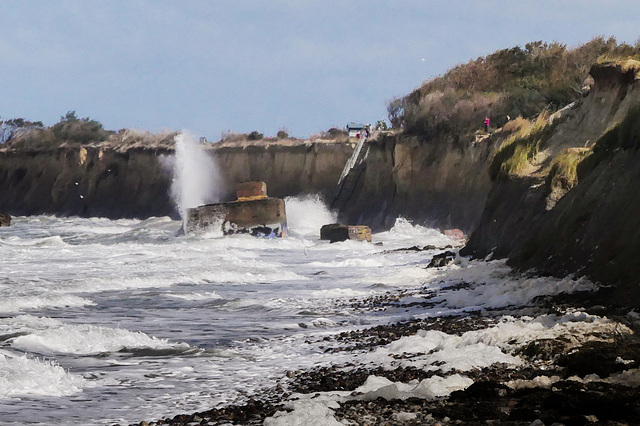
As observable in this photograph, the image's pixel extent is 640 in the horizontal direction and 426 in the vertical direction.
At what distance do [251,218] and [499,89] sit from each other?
1977 centimetres

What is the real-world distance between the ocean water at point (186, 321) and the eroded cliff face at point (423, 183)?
13.9 meters

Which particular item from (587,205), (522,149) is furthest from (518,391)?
(522,149)

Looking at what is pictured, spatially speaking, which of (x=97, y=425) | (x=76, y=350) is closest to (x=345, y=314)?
(x=76, y=350)

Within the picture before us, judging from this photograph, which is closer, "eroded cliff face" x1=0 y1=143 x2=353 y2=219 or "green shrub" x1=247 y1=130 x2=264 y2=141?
"eroded cliff face" x1=0 y1=143 x2=353 y2=219

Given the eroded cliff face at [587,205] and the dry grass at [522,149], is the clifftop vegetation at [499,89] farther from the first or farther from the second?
the eroded cliff face at [587,205]

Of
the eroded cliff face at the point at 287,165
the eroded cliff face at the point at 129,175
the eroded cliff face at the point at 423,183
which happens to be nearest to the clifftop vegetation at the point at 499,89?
the eroded cliff face at the point at 423,183

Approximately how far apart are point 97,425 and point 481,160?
35.6 m

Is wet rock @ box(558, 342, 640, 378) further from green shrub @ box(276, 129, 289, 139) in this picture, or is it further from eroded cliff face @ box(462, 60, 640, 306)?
green shrub @ box(276, 129, 289, 139)

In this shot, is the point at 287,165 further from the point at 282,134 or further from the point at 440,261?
the point at 440,261

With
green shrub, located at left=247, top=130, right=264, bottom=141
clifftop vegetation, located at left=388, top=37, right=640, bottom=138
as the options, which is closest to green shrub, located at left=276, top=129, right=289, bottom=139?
green shrub, located at left=247, top=130, right=264, bottom=141

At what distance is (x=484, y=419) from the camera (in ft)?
17.3

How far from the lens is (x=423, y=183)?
4578 cm

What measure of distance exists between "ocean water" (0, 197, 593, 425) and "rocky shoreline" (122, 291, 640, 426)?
333 mm

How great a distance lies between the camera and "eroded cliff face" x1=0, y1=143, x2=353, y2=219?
59.7 m
